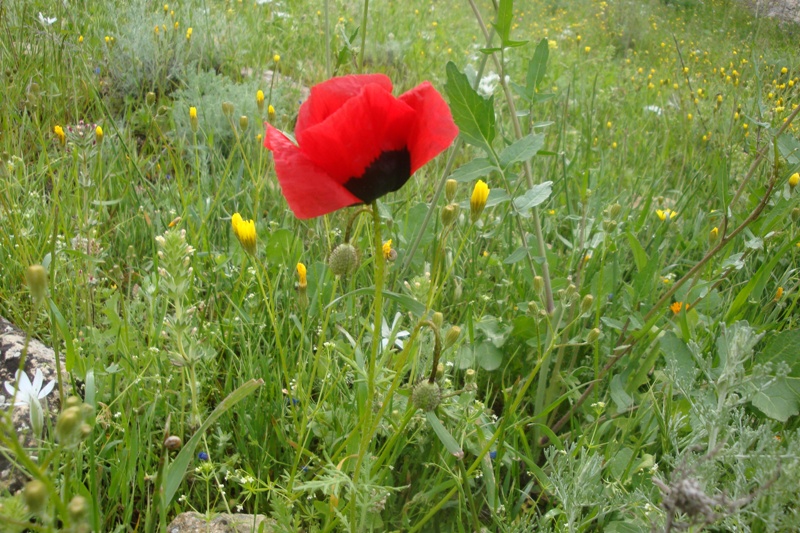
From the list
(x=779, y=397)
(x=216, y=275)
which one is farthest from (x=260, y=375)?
(x=779, y=397)

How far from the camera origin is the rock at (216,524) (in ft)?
3.56

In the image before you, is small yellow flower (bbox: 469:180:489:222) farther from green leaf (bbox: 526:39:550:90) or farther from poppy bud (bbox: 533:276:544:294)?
green leaf (bbox: 526:39:550:90)

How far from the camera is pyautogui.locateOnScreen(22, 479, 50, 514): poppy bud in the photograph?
55cm

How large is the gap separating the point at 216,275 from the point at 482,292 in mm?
773

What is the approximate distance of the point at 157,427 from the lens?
131 centimetres

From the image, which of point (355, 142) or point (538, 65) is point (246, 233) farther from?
point (538, 65)

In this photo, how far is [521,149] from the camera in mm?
1325

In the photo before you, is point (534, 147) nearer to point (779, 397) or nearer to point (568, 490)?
point (568, 490)

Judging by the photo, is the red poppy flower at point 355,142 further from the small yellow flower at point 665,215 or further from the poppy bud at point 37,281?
the small yellow flower at point 665,215

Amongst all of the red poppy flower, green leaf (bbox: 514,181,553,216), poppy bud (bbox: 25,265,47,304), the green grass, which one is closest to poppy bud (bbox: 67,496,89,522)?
the green grass

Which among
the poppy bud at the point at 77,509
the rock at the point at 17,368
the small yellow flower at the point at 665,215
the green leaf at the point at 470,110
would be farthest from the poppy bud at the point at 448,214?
the small yellow flower at the point at 665,215

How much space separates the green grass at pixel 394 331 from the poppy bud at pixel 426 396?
0.10ft

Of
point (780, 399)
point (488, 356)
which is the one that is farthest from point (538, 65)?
point (780, 399)

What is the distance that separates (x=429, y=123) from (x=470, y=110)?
1.49 ft
